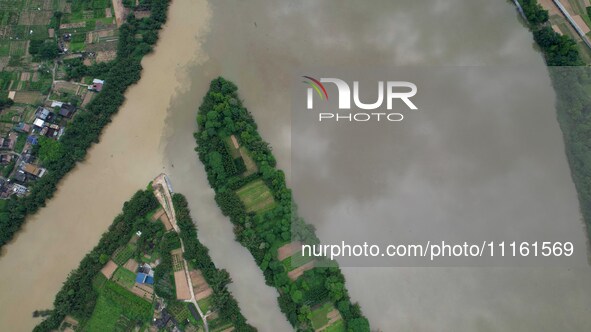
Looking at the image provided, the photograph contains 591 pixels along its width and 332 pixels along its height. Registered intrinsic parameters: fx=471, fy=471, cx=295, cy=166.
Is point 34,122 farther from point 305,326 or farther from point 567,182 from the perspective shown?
point 567,182

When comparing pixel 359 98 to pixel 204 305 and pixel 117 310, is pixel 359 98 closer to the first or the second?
pixel 204 305

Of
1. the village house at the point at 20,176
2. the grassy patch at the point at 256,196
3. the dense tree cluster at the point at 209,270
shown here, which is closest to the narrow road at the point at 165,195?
the dense tree cluster at the point at 209,270

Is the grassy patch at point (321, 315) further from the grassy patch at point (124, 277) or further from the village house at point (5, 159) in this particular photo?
the village house at point (5, 159)

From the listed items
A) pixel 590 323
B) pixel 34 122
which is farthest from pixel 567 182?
pixel 34 122

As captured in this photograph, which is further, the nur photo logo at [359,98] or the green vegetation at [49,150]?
the nur photo logo at [359,98]

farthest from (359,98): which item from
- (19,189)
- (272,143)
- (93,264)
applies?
(19,189)

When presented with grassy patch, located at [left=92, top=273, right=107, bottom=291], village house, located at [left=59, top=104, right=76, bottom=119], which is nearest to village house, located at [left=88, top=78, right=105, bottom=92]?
village house, located at [left=59, top=104, right=76, bottom=119]

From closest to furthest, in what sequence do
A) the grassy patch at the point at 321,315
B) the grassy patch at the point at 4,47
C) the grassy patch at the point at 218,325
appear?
the grassy patch at the point at 321,315
the grassy patch at the point at 218,325
the grassy patch at the point at 4,47

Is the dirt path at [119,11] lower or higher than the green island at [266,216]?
higher
